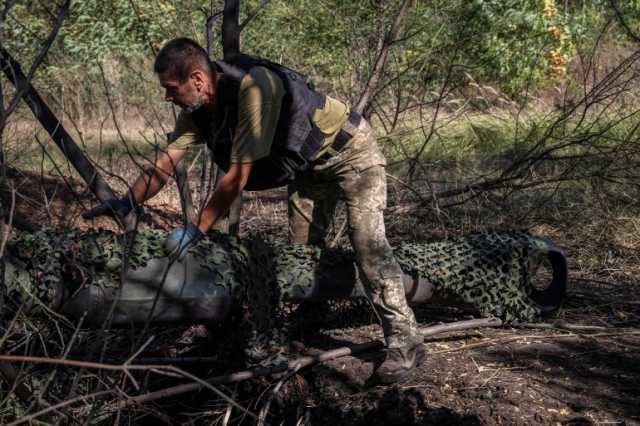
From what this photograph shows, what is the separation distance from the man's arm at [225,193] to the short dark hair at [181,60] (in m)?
0.48

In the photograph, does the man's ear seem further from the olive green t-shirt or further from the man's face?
the olive green t-shirt

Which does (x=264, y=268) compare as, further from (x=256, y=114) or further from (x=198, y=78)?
(x=198, y=78)

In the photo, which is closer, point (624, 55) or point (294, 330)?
point (294, 330)

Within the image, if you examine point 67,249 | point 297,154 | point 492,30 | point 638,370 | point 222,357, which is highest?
point 492,30

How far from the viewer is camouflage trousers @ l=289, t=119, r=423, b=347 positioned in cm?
387

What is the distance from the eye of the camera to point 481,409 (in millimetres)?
3588

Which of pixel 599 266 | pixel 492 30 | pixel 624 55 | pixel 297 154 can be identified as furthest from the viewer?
pixel 624 55

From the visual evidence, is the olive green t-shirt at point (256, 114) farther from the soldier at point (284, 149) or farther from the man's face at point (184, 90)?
the man's face at point (184, 90)

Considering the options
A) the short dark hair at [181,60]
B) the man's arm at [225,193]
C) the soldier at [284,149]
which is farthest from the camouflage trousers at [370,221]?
the short dark hair at [181,60]

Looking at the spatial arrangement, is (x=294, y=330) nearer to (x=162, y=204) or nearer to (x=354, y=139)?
(x=354, y=139)

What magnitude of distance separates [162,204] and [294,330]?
311 cm

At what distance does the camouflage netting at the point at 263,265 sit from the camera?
3.37 m

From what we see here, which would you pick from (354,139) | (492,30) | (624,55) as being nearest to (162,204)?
(354,139)

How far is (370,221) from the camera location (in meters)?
3.92
